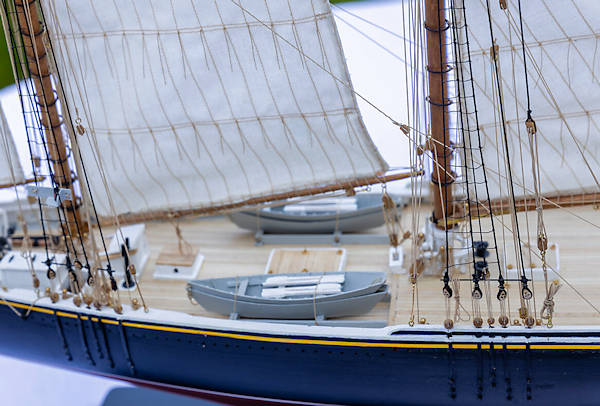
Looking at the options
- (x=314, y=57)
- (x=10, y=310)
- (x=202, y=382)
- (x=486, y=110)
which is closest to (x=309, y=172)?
(x=314, y=57)

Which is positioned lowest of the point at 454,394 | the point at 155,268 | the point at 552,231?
the point at 454,394

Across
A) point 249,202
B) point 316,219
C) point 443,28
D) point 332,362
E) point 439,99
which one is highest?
point 443,28

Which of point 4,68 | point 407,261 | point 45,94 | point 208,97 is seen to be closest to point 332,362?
point 407,261

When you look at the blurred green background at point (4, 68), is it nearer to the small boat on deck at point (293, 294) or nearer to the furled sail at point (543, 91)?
the furled sail at point (543, 91)

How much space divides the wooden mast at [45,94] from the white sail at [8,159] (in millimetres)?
423

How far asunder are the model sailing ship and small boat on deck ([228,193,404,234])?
67 cm

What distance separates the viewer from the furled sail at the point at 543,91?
21.6 feet

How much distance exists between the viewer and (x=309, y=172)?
7.61 m

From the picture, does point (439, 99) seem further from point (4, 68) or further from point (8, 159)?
point (4, 68)

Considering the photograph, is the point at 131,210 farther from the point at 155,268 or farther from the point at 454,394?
the point at 454,394

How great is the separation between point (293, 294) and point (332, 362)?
757 mm

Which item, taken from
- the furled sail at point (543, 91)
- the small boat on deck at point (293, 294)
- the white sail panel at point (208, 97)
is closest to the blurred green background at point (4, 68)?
the white sail panel at point (208, 97)

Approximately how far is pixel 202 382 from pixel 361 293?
179 centimetres

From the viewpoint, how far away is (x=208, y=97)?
723 cm
